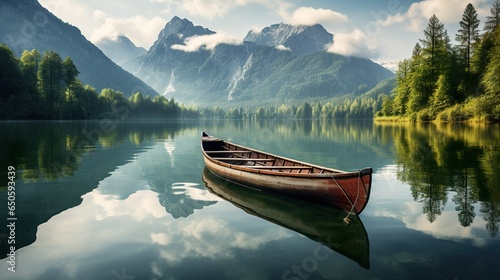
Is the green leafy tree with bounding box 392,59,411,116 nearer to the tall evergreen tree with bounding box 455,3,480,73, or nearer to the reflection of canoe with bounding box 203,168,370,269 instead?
the tall evergreen tree with bounding box 455,3,480,73

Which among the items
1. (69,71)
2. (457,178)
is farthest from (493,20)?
(69,71)

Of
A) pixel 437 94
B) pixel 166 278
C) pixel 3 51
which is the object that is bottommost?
pixel 166 278

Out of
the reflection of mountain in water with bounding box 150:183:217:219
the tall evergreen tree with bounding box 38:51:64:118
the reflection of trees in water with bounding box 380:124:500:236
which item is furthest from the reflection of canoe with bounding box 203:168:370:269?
the tall evergreen tree with bounding box 38:51:64:118

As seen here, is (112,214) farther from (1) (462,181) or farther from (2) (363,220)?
(1) (462,181)

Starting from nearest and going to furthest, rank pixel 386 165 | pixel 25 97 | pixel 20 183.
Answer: pixel 20 183 → pixel 386 165 → pixel 25 97

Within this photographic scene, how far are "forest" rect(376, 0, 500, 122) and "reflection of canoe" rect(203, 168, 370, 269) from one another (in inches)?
2499

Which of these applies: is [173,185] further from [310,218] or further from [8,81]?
[8,81]

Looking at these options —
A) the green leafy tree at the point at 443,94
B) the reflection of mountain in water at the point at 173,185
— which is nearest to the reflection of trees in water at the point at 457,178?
the reflection of mountain in water at the point at 173,185

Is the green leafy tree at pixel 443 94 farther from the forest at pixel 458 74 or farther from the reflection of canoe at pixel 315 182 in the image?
the reflection of canoe at pixel 315 182

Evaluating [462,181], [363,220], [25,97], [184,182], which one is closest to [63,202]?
[184,182]

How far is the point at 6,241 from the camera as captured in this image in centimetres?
957

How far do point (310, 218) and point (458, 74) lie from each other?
3135 inches

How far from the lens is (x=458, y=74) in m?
72.7

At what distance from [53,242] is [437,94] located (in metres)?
80.4
